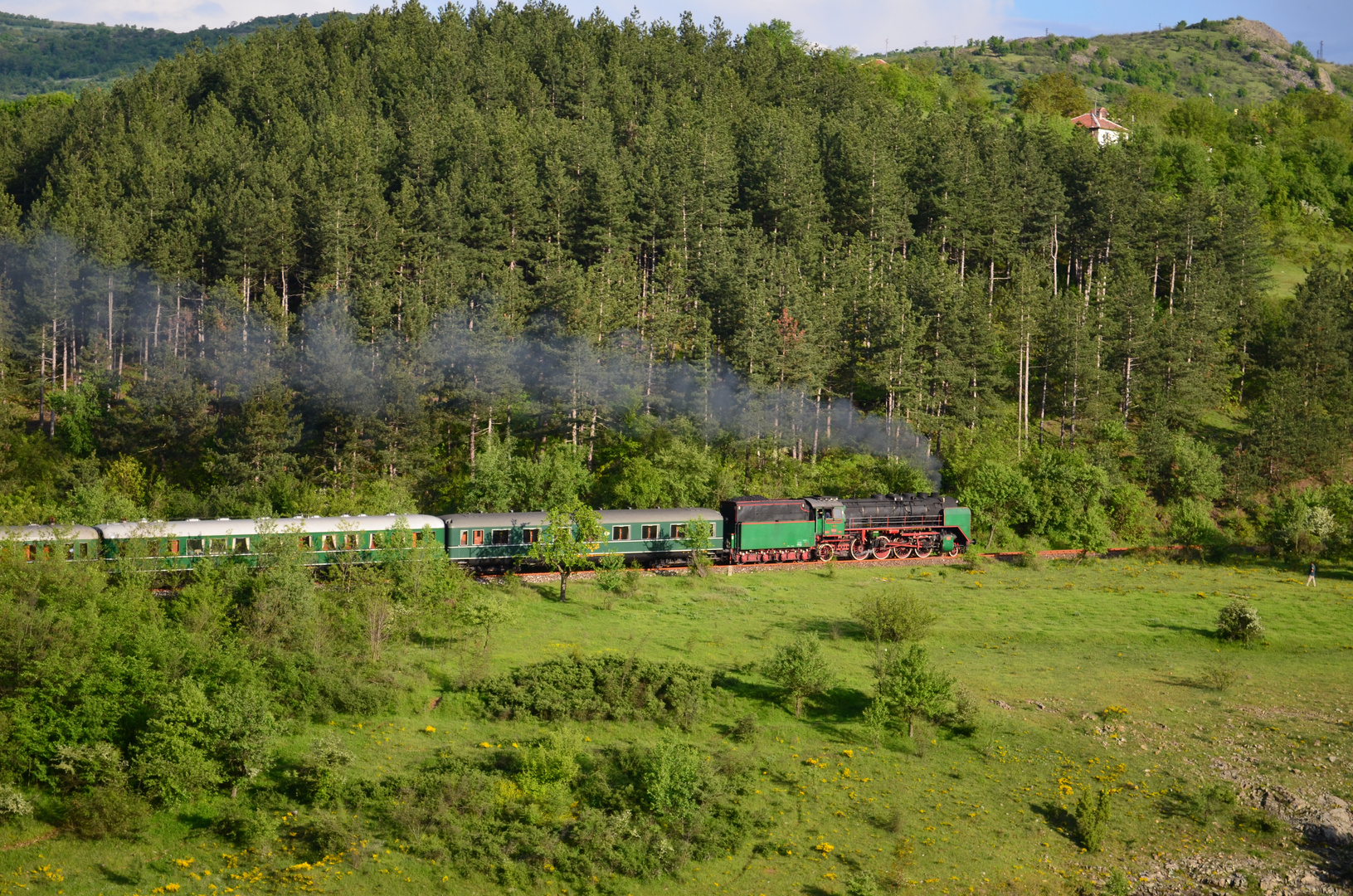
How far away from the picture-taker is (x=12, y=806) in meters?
23.9

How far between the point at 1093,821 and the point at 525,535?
26108mm

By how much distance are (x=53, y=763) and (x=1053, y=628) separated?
1368 inches

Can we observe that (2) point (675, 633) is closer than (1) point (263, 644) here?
No

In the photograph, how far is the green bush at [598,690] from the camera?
31203mm

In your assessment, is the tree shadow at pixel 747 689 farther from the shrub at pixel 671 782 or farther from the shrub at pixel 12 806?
the shrub at pixel 12 806

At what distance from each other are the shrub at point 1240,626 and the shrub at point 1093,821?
724 inches

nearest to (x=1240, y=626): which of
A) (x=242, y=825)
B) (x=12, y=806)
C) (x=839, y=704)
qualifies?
(x=839, y=704)

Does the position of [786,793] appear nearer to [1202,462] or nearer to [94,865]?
[94,865]

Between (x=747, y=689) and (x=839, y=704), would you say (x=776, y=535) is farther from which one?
(x=839, y=704)

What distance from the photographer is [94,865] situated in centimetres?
2305

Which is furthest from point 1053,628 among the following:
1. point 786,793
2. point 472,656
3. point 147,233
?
point 147,233

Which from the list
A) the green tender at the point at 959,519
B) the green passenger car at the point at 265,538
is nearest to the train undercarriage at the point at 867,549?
the green tender at the point at 959,519

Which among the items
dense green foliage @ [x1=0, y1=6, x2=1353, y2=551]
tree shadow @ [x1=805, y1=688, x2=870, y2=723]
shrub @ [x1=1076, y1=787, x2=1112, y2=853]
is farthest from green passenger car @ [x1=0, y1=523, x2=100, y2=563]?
shrub @ [x1=1076, y1=787, x2=1112, y2=853]

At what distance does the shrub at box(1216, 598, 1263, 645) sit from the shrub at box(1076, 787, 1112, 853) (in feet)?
60.3
